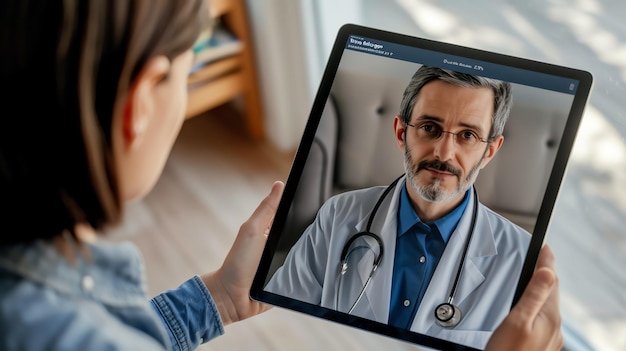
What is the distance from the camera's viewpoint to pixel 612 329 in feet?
3.62

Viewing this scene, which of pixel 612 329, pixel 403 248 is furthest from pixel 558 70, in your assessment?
pixel 612 329

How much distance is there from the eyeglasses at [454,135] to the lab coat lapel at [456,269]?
5 centimetres

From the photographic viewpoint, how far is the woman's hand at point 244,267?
2.68 feet

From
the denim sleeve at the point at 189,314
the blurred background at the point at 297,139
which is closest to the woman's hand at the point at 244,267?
the denim sleeve at the point at 189,314

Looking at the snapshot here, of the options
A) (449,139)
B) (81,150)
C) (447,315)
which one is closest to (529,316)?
(447,315)

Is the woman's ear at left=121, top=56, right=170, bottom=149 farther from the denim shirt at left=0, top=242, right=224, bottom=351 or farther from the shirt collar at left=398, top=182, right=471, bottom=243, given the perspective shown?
the shirt collar at left=398, top=182, right=471, bottom=243

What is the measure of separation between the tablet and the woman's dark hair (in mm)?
→ 237

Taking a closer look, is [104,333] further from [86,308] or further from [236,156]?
[236,156]

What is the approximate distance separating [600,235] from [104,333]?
802 millimetres

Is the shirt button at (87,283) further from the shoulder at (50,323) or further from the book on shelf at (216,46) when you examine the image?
the book on shelf at (216,46)

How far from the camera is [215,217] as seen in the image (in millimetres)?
1552

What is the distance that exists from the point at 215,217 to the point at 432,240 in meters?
0.92

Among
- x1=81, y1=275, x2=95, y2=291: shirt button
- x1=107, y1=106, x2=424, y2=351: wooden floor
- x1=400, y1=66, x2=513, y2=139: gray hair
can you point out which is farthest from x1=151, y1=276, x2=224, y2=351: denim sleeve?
x1=107, y1=106, x2=424, y2=351: wooden floor

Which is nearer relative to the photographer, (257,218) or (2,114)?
(2,114)
